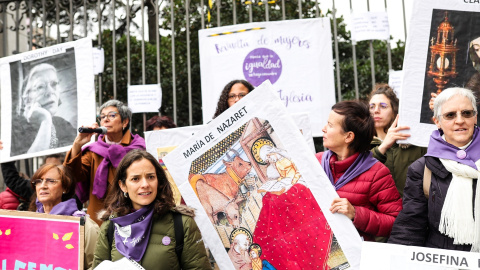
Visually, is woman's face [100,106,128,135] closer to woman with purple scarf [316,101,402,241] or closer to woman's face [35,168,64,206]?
woman's face [35,168,64,206]

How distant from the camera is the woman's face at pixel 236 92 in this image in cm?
418

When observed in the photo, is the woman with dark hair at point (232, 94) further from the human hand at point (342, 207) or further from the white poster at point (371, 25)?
the human hand at point (342, 207)

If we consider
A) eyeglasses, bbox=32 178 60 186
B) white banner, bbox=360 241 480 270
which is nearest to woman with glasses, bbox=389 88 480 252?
white banner, bbox=360 241 480 270

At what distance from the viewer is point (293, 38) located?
5082 millimetres

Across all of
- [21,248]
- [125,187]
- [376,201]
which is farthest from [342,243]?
[21,248]

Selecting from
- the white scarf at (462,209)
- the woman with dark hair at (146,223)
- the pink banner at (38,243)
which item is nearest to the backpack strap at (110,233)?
the woman with dark hair at (146,223)

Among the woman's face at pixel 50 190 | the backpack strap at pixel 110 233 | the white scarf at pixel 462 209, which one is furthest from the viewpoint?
the woman's face at pixel 50 190

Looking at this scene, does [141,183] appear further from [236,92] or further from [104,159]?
[236,92]

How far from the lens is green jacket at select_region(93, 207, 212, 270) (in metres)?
2.93

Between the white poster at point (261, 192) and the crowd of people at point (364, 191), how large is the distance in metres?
0.04

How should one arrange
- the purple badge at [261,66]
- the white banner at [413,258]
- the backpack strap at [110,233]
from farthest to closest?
the purple badge at [261,66] < the backpack strap at [110,233] < the white banner at [413,258]

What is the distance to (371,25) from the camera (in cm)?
492

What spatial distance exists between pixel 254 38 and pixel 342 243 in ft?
9.31

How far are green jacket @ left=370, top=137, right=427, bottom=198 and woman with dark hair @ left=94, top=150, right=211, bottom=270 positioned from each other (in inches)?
49.8
